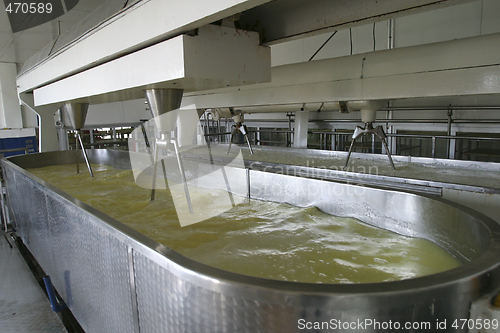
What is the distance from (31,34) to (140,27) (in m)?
4.99

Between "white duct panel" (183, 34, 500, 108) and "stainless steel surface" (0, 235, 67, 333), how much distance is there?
187 cm

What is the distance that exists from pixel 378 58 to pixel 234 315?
1620 mm

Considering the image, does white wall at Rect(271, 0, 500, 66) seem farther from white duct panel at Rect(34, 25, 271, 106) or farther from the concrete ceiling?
the concrete ceiling

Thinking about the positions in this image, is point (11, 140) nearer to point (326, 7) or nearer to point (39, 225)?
point (39, 225)

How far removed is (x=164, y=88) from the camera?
134 cm

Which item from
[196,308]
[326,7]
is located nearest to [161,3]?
[326,7]

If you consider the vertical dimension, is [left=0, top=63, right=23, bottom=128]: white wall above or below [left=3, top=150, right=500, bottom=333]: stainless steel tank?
above

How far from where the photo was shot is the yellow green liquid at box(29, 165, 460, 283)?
0.99 m

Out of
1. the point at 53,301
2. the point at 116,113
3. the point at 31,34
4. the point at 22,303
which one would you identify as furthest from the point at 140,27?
the point at 116,113

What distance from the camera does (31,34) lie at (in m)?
4.88

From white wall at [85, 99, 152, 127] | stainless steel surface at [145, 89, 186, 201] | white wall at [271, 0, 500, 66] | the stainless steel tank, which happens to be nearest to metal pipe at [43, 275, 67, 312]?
the stainless steel tank

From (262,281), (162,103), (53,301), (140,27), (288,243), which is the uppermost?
(140,27)

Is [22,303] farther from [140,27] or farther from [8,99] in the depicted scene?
[8,99]

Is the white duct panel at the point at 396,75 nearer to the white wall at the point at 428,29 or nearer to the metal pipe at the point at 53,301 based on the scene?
the metal pipe at the point at 53,301
